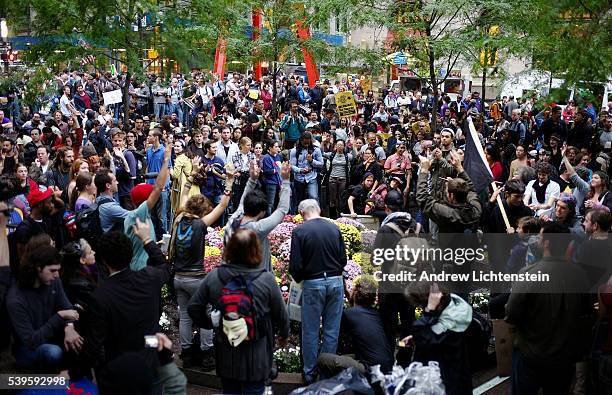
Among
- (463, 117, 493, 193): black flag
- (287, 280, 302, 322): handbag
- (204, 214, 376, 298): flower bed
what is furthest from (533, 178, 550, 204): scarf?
(287, 280, 302, 322): handbag

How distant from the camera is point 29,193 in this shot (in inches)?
376

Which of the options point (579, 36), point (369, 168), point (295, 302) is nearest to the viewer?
point (295, 302)

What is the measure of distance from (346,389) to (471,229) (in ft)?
11.9

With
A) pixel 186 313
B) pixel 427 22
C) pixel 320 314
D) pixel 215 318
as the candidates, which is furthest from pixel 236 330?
pixel 427 22

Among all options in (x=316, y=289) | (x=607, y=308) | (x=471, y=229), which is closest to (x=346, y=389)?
(x=316, y=289)

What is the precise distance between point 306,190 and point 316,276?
26.1ft

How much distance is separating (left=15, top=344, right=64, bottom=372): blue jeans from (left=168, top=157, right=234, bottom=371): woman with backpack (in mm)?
2130

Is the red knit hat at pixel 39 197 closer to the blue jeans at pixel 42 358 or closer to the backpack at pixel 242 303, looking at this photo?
the blue jeans at pixel 42 358

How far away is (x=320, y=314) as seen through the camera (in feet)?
24.1

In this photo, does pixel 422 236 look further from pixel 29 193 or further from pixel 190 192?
pixel 29 193

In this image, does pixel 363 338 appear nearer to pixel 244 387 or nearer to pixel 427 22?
pixel 244 387

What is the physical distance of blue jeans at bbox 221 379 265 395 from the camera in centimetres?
602

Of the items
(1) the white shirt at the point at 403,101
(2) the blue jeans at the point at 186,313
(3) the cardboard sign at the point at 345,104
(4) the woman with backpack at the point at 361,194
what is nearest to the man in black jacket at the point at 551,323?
(2) the blue jeans at the point at 186,313

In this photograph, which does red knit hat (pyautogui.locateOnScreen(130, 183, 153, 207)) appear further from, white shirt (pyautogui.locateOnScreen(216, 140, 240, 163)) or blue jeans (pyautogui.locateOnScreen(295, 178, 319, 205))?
Answer: blue jeans (pyautogui.locateOnScreen(295, 178, 319, 205))
